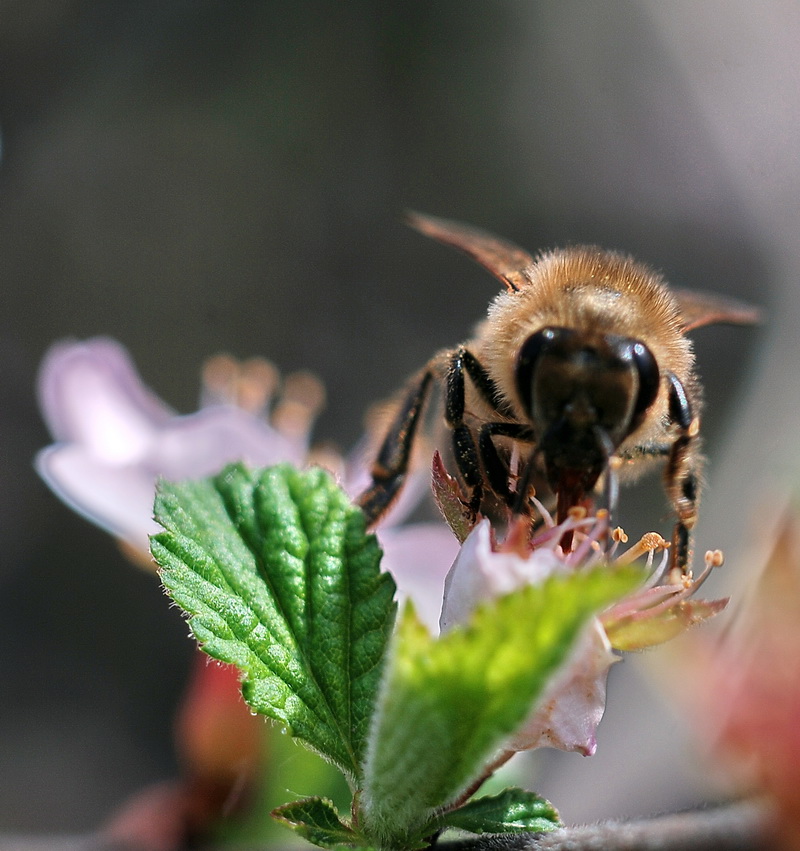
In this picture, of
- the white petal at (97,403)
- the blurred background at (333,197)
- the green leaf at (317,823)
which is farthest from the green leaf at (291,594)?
the blurred background at (333,197)

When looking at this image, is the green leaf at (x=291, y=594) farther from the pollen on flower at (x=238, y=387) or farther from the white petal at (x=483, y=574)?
A: the pollen on flower at (x=238, y=387)

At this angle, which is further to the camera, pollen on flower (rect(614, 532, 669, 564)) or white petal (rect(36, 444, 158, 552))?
white petal (rect(36, 444, 158, 552))

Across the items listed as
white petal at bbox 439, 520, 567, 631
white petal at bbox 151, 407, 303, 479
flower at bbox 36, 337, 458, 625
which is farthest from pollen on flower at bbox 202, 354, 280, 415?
white petal at bbox 439, 520, 567, 631

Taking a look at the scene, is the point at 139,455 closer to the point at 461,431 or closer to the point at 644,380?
the point at 461,431

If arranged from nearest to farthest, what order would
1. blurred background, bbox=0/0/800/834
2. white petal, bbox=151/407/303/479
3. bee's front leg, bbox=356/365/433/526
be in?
bee's front leg, bbox=356/365/433/526, white petal, bbox=151/407/303/479, blurred background, bbox=0/0/800/834

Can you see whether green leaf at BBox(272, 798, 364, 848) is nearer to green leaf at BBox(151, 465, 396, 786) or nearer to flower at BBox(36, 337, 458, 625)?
green leaf at BBox(151, 465, 396, 786)

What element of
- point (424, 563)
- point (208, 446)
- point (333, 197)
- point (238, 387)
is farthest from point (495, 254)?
point (333, 197)

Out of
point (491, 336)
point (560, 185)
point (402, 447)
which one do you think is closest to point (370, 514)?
point (402, 447)
